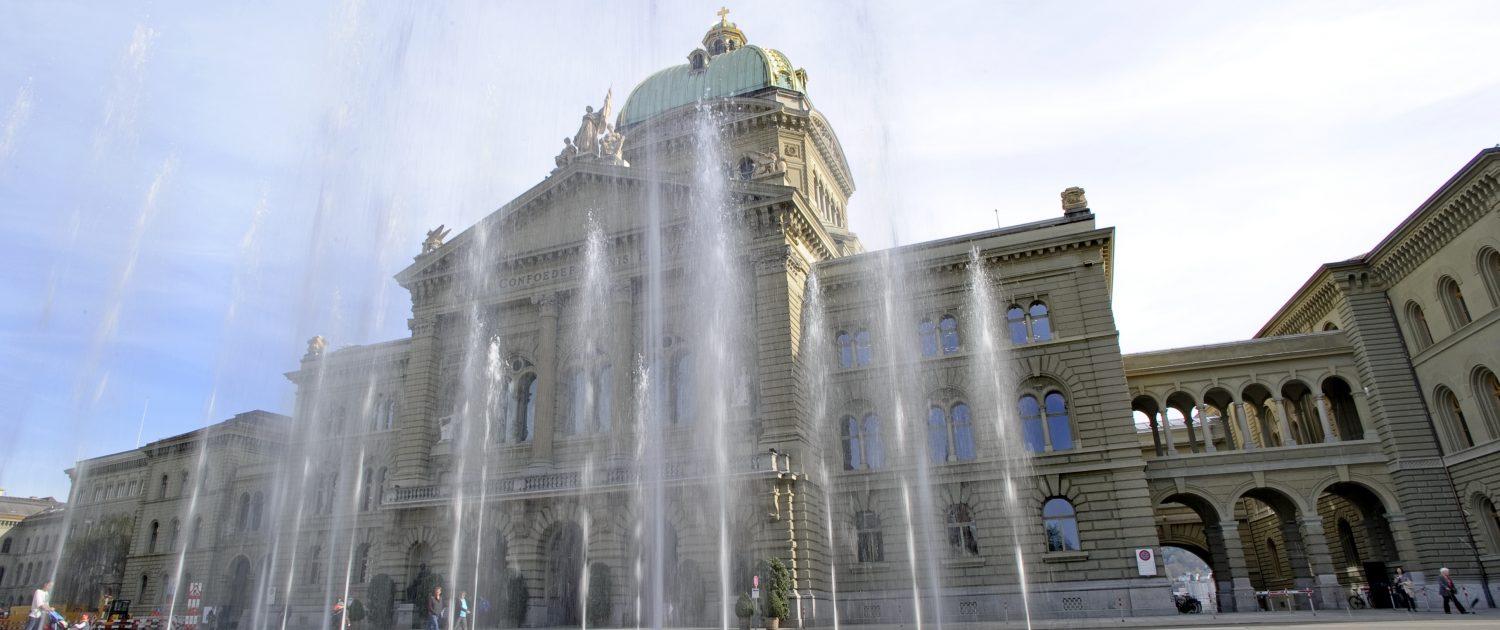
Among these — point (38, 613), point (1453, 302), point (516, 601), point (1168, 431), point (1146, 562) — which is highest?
point (1453, 302)

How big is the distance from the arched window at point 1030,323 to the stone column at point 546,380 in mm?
17958

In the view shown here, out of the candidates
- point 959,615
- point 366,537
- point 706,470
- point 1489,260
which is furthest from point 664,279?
point 1489,260

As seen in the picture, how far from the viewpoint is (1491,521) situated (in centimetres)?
2730

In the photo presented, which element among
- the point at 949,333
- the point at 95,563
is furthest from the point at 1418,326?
the point at 95,563

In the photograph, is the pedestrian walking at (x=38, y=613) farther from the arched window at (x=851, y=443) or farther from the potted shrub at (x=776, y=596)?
the arched window at (x=851, y=443)

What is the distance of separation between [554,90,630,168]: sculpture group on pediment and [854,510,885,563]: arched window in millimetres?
Answer: 17969

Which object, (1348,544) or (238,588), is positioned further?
(238,588)

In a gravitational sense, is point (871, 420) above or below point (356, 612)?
above

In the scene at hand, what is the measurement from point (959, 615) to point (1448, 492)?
16.9 metres

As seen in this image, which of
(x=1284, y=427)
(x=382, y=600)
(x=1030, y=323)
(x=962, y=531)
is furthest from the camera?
(x=1030, y=323)

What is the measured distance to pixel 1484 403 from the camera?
89.8 ft

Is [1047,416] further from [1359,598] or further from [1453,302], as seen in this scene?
[1453,302]

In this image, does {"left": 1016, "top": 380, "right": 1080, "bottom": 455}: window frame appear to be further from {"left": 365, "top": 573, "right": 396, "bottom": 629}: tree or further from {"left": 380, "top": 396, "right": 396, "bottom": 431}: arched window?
{"left": 380, "top": 396, "right": 396, "bottom": 431}: arched window

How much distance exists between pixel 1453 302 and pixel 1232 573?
38.5 ft
